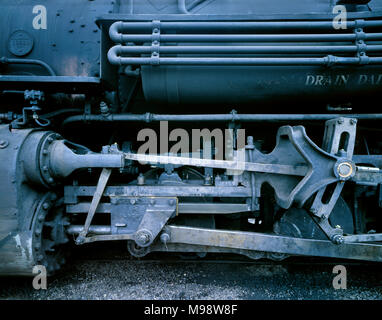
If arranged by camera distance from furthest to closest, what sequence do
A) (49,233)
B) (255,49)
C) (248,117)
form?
(49,233) < (248,117) < (255,49)

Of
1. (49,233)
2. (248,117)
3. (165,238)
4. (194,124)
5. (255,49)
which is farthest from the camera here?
(194,124)

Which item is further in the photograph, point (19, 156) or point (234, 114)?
point (234, 114)

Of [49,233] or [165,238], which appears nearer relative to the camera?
[165,238]

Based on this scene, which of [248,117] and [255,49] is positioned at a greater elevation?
[255,49]

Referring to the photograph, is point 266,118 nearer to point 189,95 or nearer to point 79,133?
point 189,95

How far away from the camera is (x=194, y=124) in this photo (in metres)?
2.51

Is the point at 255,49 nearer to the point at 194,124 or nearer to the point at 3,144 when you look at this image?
the point at 194,124

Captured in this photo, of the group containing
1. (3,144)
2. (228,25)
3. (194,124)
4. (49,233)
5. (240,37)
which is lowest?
(49,233)

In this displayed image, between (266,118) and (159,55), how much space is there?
112 cm

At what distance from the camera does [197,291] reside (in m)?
2.26

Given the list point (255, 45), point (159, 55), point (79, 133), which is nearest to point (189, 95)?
point (159, 55)


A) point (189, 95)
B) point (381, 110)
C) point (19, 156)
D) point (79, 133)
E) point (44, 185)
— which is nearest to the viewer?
point (19, 156)

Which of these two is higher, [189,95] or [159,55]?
[159,55]

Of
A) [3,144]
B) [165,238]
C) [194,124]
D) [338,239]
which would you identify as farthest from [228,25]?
[3,144]
